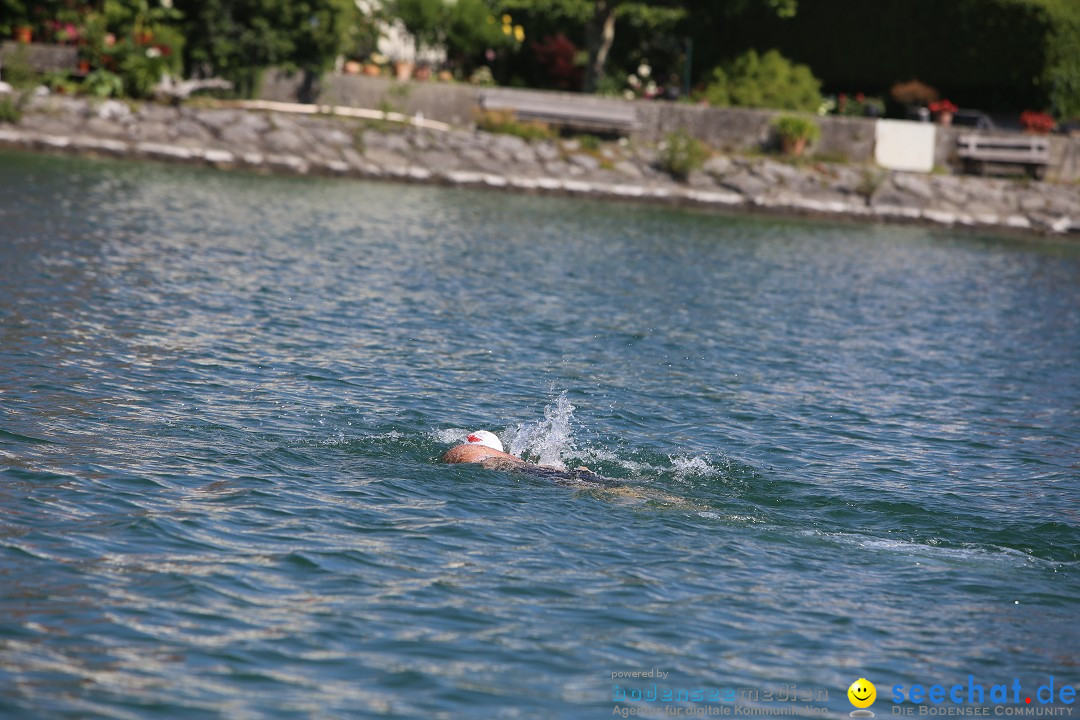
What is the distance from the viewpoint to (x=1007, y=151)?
115 feet

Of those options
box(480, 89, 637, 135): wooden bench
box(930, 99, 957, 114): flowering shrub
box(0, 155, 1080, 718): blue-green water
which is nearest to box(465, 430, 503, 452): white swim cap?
box(0, 155, 1080, 718): blue-green water

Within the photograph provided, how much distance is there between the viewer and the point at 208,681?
264 inches

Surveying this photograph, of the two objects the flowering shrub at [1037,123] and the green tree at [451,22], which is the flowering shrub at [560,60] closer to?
the green tree at [451,22]

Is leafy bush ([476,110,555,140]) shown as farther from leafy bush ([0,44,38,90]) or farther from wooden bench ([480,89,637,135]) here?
Answer: leafy bush ([0,44,38,90])

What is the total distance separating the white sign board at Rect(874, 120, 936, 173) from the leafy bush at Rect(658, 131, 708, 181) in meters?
5.16

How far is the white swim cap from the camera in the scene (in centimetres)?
1071

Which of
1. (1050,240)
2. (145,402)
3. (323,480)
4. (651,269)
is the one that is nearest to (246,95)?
(651,269)

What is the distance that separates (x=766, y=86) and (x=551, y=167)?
25.2 ft

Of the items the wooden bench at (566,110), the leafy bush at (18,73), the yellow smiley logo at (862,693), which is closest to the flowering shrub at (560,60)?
the wooden bench at (566,110)

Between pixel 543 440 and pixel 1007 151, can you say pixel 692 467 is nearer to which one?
pixel 543 440

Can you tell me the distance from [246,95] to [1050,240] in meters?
21.9

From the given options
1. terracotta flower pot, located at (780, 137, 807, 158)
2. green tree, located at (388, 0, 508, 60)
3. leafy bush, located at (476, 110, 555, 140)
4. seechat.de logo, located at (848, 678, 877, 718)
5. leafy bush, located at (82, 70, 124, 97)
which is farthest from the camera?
green tree, located at (388, 0, 508, 60)

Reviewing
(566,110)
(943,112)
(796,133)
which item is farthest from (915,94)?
(566,110)

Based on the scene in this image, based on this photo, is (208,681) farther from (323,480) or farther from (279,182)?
(279,182)
